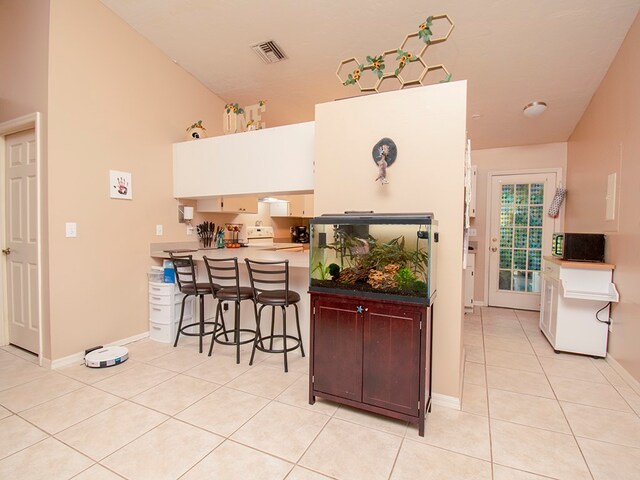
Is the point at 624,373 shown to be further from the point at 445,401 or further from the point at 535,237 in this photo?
the point at 535,237

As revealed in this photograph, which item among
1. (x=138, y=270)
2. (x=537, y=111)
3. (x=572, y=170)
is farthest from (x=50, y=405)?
(x=572, y=170)

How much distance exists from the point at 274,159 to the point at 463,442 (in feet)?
8.97

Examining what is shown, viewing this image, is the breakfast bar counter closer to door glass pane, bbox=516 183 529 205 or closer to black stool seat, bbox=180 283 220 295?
black stool seat, bbox=180 283 220 295

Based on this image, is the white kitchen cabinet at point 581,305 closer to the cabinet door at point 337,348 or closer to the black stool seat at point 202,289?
the cabinet door at point 337,348

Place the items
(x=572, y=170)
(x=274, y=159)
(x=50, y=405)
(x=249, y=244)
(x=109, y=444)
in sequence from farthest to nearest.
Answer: (x=249, y=244)
(x=572, y=170)
(x=274, y=159)
(x=50, y=405)
(x=109, y=444)

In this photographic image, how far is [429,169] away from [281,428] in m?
1.92

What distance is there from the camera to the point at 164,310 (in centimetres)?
324

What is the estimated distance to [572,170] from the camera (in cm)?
431

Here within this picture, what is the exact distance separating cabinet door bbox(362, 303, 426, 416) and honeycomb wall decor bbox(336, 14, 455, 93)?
5.15ft

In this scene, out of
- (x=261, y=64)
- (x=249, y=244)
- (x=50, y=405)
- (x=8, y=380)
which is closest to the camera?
(x=50, y=405)

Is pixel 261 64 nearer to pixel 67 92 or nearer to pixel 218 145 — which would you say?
pixel 218 145

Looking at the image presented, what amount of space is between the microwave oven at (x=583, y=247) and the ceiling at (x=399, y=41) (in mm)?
1657

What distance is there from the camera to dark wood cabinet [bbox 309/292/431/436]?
5.93ft

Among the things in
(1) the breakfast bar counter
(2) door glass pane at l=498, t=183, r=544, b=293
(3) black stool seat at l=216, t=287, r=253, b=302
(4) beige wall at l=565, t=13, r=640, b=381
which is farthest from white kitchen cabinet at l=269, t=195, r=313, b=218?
(4) beige wall at l=565, t=13, r=640, b=381
